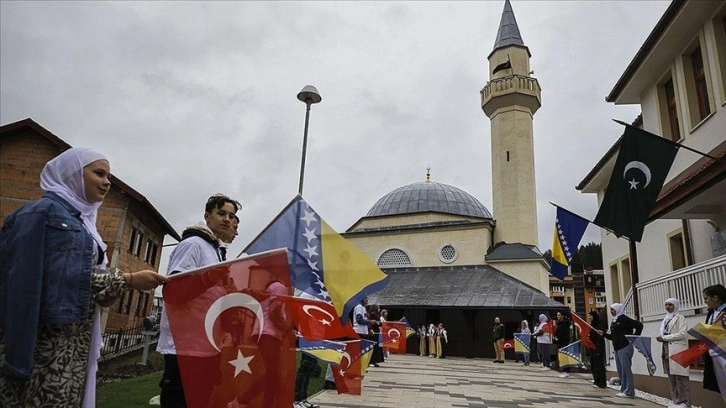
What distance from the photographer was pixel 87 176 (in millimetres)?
2439

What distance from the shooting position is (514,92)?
33375 millimetres

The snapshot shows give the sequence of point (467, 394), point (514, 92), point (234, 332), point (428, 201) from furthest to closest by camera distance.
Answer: point (428, 201) < point (514, 92) < point (467, 394) < point (234, 332)

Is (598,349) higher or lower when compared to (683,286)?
lower

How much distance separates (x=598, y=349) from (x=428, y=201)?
30.2 meters

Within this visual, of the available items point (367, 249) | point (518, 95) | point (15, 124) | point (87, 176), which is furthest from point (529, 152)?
point (87, 176)

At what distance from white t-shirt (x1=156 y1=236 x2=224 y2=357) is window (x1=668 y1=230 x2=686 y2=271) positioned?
41.8 feet

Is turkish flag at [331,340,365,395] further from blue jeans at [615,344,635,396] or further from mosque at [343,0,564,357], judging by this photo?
mosque at [343,0,564,357]

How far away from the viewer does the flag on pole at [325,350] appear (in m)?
6.68

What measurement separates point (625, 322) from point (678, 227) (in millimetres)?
3699

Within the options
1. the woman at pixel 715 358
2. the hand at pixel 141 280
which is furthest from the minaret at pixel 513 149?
the hand at pixel 141 280

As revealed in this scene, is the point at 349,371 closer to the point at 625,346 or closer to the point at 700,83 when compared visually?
the point at 625,346

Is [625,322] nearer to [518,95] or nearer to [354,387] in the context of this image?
[354,387]

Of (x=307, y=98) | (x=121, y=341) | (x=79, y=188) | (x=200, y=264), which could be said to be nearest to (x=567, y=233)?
(x=307, y=98)

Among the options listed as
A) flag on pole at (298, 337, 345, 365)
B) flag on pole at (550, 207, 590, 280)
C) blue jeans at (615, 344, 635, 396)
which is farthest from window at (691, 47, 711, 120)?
flag on pole at (298, 337, 345, 365)
